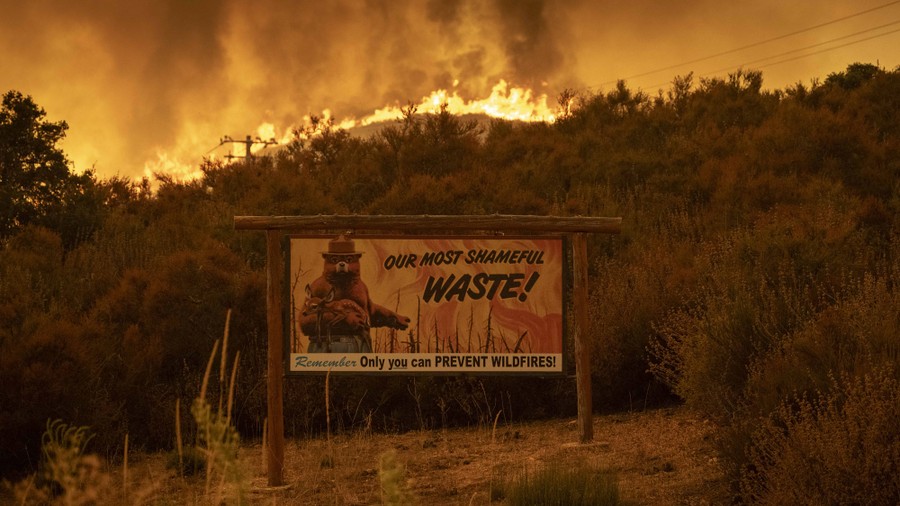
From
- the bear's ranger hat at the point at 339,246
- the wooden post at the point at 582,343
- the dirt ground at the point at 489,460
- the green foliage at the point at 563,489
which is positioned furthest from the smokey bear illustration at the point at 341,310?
the green foliage at the point at 563,489

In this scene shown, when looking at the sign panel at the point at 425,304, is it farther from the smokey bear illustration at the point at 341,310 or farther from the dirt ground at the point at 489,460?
the dirt ground at the point at 489,460

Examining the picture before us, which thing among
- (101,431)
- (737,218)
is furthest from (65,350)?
(737,218)

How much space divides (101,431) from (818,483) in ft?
25.7

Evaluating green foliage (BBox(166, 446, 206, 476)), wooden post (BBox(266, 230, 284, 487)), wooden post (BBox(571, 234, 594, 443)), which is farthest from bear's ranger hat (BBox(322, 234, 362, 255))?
green foliage (BBox(166, 446, 206, 476))

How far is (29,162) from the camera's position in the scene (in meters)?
20.0

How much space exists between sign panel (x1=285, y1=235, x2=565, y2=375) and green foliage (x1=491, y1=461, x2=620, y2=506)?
5.89 feet

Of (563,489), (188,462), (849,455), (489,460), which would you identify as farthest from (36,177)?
(849,455)

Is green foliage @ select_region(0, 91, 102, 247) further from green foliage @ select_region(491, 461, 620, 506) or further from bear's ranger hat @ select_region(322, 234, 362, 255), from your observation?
green foliage @ select_region(491, 461, 620, 506)

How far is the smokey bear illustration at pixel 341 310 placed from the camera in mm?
9180

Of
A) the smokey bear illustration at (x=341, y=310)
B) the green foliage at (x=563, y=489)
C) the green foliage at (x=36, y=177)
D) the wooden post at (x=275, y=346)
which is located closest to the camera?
the green foliage at (x=563, y=489)

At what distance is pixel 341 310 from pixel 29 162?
13.4 metres

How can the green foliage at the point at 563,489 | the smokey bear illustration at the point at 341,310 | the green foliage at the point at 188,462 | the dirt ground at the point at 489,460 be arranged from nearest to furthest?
the green foliage at the point at 563,489, the dirt ground at the point at 489,460, the smokey bear illustration at the point at 341,310, the green foliage at the point at 188,462

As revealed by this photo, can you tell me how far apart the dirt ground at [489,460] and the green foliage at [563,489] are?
24 cm

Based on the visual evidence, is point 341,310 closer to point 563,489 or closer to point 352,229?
point 352,229
